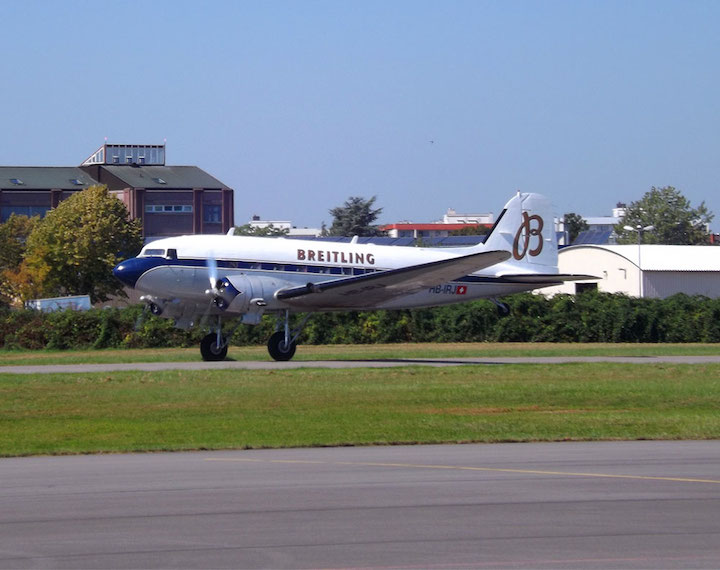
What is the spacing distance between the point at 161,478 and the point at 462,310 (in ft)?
111

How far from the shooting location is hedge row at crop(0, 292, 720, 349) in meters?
41.0

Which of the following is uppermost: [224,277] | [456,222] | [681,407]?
[456,222]

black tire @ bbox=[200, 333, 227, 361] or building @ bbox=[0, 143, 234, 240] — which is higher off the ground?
building @ bbox=[0, 143, 234, 240]

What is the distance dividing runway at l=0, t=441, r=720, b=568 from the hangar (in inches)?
1836

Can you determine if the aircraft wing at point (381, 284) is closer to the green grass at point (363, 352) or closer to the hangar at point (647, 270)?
the green grass at point (363, 352)

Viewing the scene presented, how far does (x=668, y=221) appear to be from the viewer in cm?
12238

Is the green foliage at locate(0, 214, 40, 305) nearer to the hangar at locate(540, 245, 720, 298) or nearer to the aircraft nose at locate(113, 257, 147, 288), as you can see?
the hangar at locate(540, 245, 720, 298)

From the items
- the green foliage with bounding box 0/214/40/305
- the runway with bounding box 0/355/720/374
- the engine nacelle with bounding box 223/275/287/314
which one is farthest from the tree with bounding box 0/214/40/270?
the engine nacelle with bounding box 223/275/287/314

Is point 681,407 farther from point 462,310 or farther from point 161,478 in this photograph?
point 462,310

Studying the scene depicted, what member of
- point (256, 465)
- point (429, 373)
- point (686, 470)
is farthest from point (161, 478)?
point (429, 373)

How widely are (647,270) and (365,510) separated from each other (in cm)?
5137

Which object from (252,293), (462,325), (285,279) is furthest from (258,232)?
(252,293)

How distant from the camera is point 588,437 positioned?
582 inches

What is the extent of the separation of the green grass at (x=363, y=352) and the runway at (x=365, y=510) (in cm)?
1988
